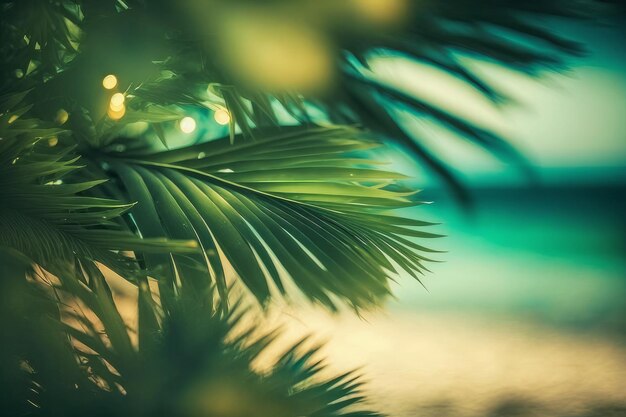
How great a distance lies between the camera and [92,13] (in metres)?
0.56

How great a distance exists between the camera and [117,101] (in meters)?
0.55

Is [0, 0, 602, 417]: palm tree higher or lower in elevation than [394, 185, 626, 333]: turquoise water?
lower

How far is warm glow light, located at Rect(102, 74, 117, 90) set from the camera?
53 centimetres

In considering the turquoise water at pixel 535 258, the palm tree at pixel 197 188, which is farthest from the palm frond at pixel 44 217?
the turquoise water at pixel 535 258

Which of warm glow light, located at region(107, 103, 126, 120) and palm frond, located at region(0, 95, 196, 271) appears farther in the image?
warm glow light, located at region(107, 103, 126, 120)

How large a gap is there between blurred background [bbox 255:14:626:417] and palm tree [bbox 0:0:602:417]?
3.0 inches

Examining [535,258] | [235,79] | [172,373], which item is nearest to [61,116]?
[235,79]

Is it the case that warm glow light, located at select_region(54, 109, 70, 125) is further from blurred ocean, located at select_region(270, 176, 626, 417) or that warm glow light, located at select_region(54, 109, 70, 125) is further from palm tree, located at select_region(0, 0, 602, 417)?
blurred ocean, located at select_region(270, 176, 626, 417)

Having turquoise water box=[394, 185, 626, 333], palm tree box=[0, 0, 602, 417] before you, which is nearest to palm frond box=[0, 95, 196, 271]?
palm tree box=[0, 0, 602, 417]

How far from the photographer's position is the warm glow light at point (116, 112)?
0.57 meters

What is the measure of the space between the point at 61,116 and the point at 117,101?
2.7 inches

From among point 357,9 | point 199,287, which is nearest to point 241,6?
point 357,9

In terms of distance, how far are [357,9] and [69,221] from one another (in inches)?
10.4

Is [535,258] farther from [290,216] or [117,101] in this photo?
[117,101]
